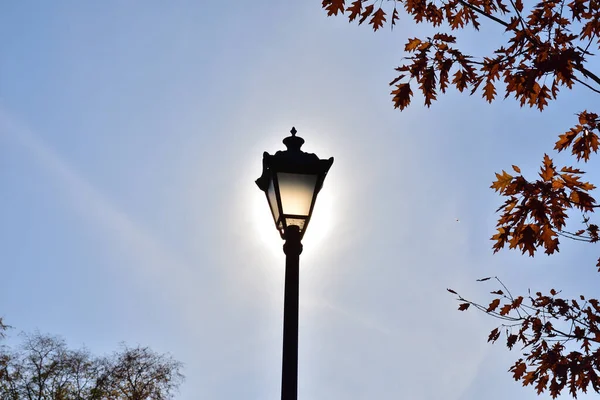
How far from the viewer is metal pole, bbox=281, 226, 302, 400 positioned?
402cm

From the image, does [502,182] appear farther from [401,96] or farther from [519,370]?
[519,370]

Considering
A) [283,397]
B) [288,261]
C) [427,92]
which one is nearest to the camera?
[283,397]

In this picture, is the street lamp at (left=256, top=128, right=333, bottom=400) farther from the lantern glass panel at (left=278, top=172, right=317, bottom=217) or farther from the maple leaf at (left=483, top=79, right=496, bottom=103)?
the maple leaf at (left=483, top=79, right=496, bottom=103)

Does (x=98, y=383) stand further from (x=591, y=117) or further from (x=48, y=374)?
(x=591, y=117)

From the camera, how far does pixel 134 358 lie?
44938 mm

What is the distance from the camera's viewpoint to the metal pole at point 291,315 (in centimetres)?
402

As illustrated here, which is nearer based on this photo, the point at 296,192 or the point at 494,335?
the point at 296,192

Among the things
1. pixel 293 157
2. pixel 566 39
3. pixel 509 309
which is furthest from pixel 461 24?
pixel 509 309

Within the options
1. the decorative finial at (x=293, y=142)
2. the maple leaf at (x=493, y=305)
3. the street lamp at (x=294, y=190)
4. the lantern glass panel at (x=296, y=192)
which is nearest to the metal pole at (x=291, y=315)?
the street lamp at (x=294, y=190)

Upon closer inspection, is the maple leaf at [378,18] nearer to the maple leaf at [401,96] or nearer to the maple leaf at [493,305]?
the maple leaf at [401,96]

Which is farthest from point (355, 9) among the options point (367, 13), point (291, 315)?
point (291, 315)

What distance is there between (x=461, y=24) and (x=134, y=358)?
43499 millimetres

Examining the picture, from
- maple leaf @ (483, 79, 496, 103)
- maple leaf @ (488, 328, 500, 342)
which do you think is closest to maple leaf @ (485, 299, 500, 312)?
maple leaf @ (488, 328, 500, 342)

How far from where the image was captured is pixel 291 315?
13.9 feet
